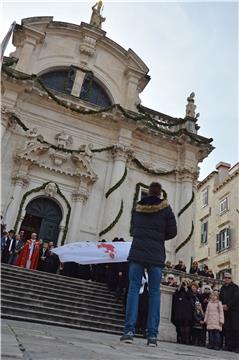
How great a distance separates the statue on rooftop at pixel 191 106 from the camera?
23.6m

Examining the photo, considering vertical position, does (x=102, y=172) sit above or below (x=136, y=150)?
below

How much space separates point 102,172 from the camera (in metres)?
19.9

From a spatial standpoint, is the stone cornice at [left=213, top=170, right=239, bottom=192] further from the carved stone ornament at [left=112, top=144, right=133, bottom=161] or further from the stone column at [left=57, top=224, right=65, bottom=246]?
the stone column at [left=57, top=224, right=65, bottom=246]

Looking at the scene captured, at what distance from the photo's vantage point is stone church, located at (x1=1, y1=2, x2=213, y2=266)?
18219 millimetres

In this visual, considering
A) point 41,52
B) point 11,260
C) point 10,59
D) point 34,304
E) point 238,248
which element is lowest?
point 34,304

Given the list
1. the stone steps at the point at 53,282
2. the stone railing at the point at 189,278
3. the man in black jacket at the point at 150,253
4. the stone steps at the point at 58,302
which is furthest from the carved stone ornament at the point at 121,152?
the man in black jacket at the point at 150,253

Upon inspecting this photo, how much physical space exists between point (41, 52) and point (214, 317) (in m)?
18.6

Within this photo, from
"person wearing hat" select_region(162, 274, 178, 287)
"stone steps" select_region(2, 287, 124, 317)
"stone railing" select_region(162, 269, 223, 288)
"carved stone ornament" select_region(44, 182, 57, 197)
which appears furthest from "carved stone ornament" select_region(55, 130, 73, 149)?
"person wearing hat" select_region(162, 274, 178, 287)

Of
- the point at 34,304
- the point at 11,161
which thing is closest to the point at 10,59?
the point at 11,161

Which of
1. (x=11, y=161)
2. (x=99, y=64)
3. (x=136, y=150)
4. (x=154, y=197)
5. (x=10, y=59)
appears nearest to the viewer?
(x=154, y=197)

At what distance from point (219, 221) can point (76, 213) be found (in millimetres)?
16267

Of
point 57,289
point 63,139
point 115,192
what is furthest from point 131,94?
point 57,289

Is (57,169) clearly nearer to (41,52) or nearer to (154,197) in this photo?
(41,52)

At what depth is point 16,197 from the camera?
17500 millimetres
